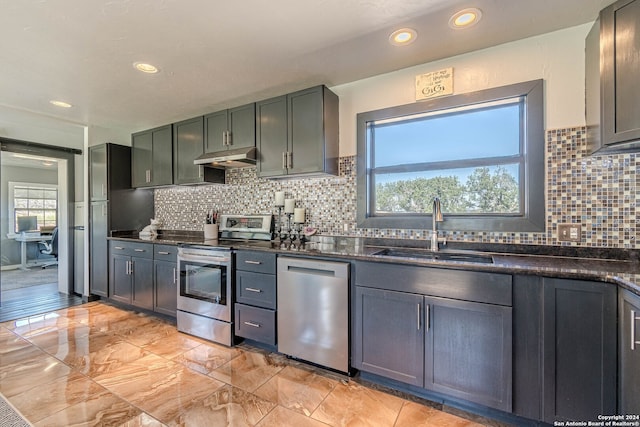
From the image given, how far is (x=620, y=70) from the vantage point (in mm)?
1448

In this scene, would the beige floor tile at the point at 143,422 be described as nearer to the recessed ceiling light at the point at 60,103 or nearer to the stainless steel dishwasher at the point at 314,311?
the stainless steel dishwasher at the point at 314,311

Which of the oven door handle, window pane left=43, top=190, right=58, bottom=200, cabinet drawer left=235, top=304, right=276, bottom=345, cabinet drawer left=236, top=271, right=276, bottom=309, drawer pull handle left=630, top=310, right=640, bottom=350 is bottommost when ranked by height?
cabinet drawer left=235, top=304, right=276, bottom=345

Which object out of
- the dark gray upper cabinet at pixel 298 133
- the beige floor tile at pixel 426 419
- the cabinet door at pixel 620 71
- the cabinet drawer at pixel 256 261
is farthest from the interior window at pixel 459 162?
the beige floor tile at pixel 426 419

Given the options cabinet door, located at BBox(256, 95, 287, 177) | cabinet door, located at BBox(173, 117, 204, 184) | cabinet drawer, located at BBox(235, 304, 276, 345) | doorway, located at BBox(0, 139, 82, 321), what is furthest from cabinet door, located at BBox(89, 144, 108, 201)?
cabinet drawer, located at BBox(235, 304, 276, 345)

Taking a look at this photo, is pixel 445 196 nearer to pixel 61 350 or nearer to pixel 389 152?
pixel 389 152

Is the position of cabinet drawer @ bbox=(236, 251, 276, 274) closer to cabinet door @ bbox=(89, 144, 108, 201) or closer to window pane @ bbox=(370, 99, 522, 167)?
window pane @ bbox=(370, 99, 522, 167)

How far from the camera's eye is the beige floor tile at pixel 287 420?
5.12 feet

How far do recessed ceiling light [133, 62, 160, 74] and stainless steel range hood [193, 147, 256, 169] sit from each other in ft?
2.88

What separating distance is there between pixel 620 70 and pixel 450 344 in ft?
5.63

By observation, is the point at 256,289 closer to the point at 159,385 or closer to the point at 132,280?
the point at 159,385

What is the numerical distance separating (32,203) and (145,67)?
6.45 meters

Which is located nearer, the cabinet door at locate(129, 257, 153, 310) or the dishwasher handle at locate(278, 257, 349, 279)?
the dishwasher handle at locate(278, 257, 349, 279)

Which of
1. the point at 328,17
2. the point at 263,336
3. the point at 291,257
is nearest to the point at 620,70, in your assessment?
the point at 328,17

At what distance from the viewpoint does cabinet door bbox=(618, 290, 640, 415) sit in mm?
1160
